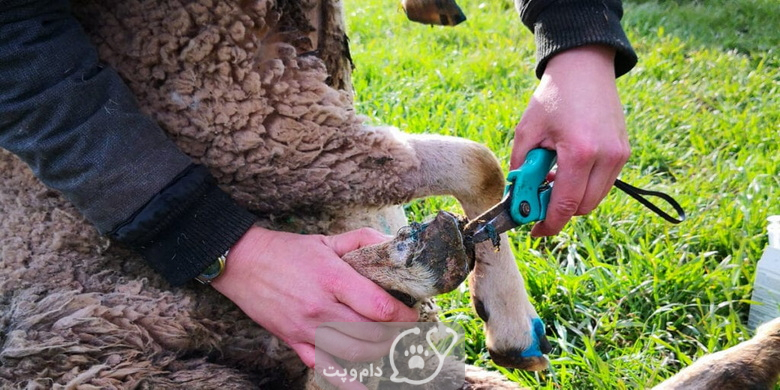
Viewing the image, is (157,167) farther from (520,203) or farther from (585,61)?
(585,61)

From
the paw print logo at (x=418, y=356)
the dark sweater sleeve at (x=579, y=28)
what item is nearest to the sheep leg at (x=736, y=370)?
the paw print logo at (x=418, y=356)

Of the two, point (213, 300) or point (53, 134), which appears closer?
point (53, 134)

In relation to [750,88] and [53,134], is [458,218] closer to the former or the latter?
[53,134]

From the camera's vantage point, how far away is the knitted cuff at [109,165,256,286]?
4.71ft

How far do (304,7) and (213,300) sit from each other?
2.80ft

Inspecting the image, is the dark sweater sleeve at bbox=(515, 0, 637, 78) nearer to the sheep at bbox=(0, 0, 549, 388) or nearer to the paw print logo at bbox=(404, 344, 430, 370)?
the sheep at bbox=(0, 0, 549, 388)

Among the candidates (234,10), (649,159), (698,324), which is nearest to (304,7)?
(234,10)

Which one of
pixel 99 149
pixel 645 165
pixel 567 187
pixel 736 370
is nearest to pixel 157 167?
pixel 99 149

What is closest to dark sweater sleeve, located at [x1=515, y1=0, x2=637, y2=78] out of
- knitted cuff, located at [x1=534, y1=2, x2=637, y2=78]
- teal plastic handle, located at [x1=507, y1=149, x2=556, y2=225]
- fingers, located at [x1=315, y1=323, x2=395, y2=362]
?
knitted cuff, located at [x1=534, y1=2, x2=637, y2=78]

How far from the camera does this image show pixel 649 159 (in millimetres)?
3330

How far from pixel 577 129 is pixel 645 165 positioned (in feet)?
6.82

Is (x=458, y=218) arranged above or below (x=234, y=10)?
below

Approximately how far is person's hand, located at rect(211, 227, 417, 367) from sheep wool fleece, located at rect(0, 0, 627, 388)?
0.08m

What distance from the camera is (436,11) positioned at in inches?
96.8
